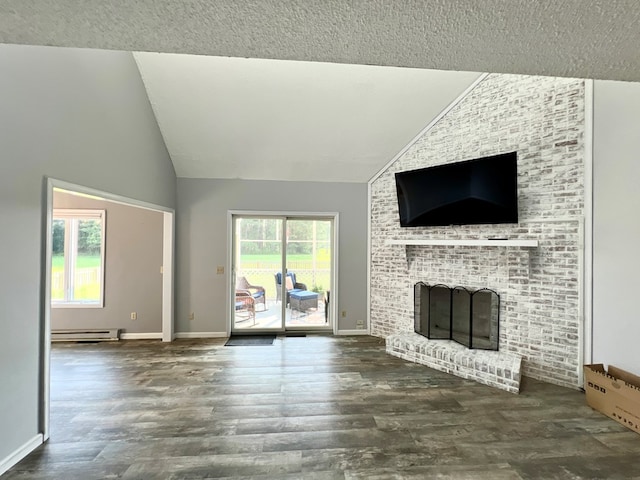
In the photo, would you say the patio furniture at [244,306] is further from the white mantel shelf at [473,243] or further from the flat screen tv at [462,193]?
the flat screen tv at [462,193]

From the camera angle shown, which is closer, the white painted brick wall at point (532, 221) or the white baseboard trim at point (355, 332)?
the white painted brick wall at point (532, 221)

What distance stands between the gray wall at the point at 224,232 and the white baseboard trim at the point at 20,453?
2.64m

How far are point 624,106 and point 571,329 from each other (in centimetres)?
228

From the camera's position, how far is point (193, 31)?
1.20m

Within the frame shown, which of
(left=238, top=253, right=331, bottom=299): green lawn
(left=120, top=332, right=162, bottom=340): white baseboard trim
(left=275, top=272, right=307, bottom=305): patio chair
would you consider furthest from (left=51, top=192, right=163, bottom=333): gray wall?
(left=275, top=272, right=307, bottom=305): patio chair

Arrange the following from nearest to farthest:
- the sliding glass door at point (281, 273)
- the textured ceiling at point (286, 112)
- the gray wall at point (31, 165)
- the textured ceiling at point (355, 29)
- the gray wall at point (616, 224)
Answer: the textured ceiling at point (355, 29) → the gray wall at point (31, 165) → the gray wall at point (616, 224) → the textured ceiling at point (286, 112) → the sliding glass door at point (281, 273)

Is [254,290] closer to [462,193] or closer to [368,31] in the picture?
[462,193]

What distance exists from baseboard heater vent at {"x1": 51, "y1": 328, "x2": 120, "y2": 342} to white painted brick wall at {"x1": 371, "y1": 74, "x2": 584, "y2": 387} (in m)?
5.14

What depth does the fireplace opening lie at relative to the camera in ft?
12.2

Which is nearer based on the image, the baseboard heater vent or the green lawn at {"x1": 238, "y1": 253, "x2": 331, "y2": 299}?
the baseboard heater vent

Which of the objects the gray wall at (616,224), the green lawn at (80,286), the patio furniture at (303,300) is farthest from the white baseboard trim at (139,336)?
the gray wall at (616,224)

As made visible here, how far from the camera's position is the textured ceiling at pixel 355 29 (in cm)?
108

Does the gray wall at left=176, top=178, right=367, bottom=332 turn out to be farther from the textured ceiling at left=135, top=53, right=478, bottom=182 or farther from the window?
the window

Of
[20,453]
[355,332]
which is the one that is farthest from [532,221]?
[20,453]
